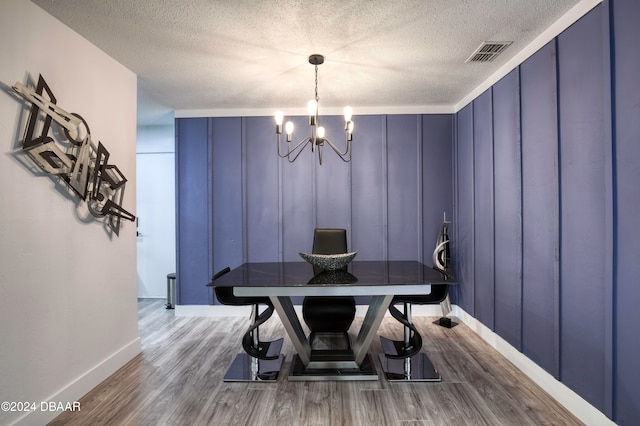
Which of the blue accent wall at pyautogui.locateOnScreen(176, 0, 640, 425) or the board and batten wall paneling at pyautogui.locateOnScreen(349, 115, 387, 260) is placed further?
the board and batten wall paneling at pyautogui.locateOnScreen(349, 115, 387, 260)

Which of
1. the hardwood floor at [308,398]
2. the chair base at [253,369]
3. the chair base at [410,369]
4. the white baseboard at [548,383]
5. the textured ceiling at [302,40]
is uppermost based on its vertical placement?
the textured ceiling at [302,40]

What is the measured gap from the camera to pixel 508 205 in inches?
118

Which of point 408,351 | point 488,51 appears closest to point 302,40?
point 488,51

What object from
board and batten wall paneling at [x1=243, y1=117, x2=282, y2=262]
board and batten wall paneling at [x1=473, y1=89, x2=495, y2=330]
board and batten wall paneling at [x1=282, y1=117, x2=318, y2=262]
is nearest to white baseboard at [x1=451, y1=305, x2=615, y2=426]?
board and batten wall paneling at [x1=473, y1=89, x2=495, y2=330]

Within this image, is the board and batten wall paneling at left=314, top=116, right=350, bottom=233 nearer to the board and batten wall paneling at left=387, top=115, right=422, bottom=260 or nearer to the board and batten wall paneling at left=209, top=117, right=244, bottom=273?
the board and batten wall paneling at left=387, top=115, right=422, bottom=260

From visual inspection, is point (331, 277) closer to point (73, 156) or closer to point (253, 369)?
point (253, 369)

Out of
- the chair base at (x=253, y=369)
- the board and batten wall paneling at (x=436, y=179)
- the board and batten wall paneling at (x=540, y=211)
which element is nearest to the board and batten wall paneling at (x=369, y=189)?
the board and batten wall paneling at (x=436, y=179)

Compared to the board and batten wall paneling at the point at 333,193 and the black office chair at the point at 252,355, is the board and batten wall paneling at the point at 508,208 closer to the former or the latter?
the board and batten wall paneling at the point at 333,193

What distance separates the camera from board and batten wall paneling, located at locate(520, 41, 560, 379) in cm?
234

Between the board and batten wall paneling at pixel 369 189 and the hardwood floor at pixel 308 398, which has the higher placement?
the board and batten wall paneling at pixel 369 189

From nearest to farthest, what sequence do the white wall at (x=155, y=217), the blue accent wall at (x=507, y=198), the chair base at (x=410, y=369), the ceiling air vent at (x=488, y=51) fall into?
the blue accent wall at (x=507, y=198) < the chair base at (x=410, y=369) < the ceiling air vent at (x=488, y=51) < the white wall at (x=155, y=217)

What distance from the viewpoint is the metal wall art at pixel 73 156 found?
78.9 inches

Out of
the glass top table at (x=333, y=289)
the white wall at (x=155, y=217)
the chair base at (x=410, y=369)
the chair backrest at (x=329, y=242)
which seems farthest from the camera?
the white wall at (x=155, y=217)

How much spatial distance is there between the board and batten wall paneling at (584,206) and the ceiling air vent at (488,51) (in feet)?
1.58
